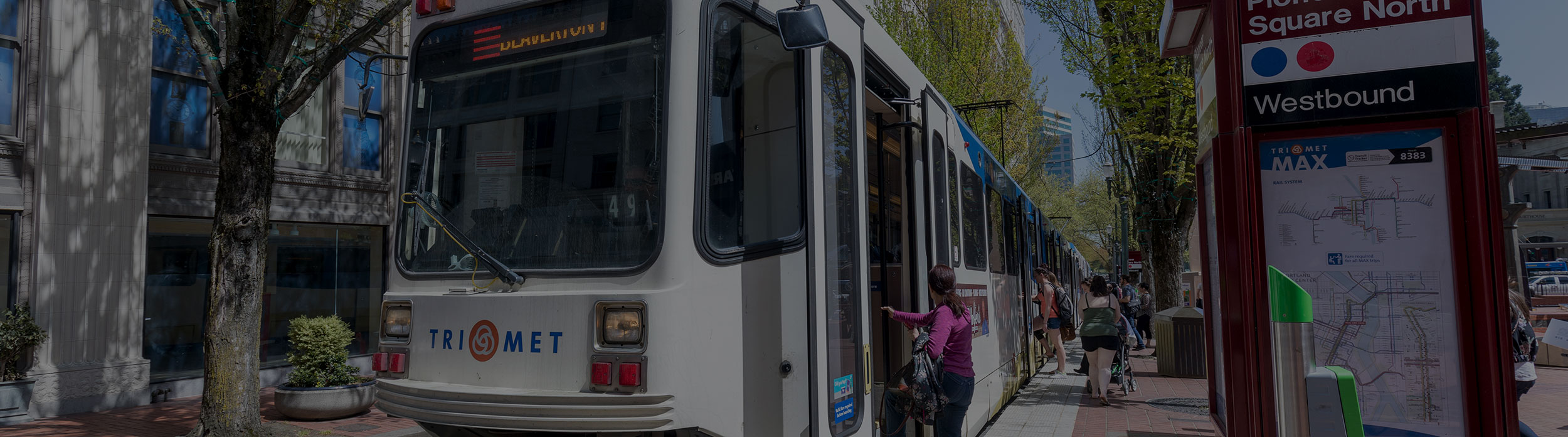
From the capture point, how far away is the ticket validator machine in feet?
6.79

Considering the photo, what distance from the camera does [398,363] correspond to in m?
4.20

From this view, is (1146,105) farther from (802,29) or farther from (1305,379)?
(1305,379)

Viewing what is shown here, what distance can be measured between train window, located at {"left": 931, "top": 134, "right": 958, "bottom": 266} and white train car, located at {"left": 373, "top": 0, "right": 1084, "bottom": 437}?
1.62 meters

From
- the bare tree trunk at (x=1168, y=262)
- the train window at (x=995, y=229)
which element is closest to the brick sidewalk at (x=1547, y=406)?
the train window at (x=995, y=229)

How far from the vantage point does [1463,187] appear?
351 cm

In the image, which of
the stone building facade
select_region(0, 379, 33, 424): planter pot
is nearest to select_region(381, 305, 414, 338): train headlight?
the stone building facade

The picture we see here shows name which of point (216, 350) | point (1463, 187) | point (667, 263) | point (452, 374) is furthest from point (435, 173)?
point (216, 350)

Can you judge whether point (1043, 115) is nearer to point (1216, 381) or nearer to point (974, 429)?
point (974, 429)

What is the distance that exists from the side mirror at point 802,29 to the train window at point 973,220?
11.5ft

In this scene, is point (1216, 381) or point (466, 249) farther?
point (1216, 381)

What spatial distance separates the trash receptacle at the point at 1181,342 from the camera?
12766 mm

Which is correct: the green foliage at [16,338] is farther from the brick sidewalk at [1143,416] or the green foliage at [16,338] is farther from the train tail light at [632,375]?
the brick sidewalk at [1143,416]

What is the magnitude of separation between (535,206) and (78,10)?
10.1m

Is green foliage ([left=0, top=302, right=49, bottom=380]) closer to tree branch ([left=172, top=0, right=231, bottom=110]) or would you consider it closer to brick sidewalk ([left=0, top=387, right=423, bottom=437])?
brick sidewalk ([left=0, top=387, right=423, bottom=437])
